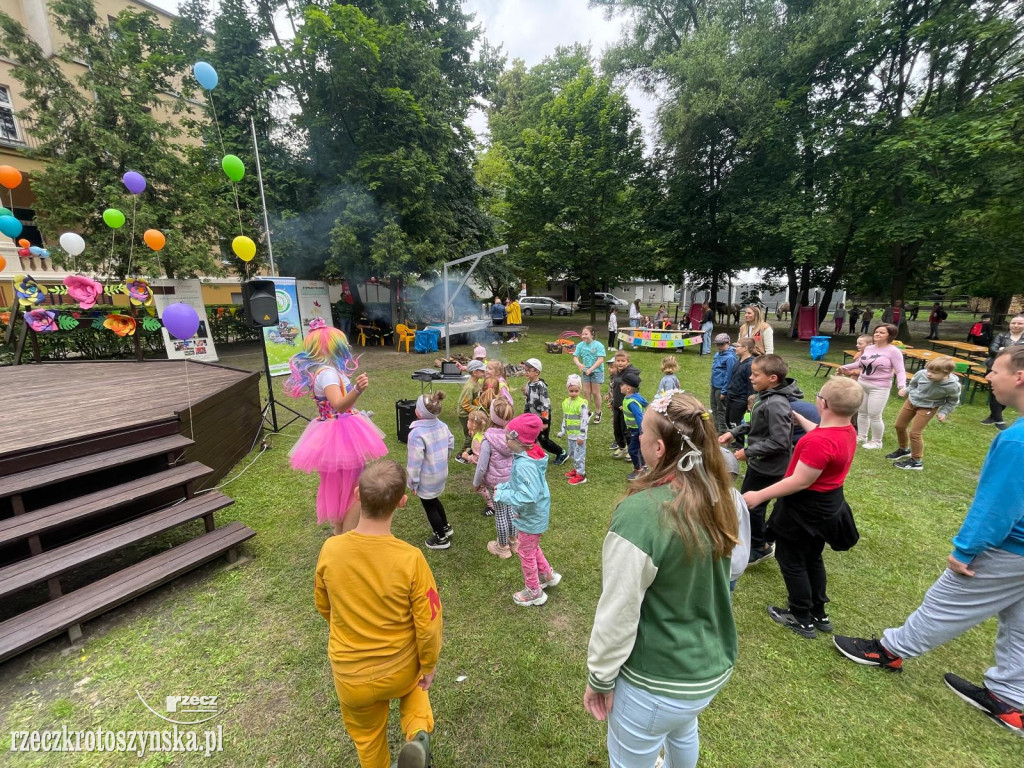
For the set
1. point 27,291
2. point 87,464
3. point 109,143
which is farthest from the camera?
point 109,143

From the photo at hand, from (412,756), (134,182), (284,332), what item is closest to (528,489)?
(412,756)

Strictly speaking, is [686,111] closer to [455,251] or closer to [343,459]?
[455,251]

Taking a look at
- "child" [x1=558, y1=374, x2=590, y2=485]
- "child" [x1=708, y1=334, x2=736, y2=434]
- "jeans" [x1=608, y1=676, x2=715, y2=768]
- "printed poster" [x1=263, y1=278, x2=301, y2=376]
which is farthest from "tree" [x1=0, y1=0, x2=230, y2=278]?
"jeans" [x1=608, y1=676, x2=715, y2=768]

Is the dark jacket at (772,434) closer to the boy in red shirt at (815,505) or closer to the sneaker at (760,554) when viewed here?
the boy in red shirt at (815,505)

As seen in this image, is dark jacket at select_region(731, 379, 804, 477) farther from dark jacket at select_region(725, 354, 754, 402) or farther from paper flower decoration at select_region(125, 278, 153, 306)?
paper flower decoration at select_region(125, 278, 153, 306)

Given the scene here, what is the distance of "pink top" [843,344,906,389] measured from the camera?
6.16 metres

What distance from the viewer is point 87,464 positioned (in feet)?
11.9

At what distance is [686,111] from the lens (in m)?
16.7

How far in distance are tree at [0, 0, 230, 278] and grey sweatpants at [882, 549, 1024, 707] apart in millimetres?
16842

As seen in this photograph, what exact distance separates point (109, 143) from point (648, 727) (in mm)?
18177

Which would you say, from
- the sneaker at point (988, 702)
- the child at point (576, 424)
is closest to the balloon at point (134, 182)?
the child at point (576, 424)

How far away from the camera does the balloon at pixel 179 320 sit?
5348mm

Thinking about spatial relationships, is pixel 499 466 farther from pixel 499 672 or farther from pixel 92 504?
pixel 92 504

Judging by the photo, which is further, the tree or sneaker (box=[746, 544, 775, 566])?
the tree
